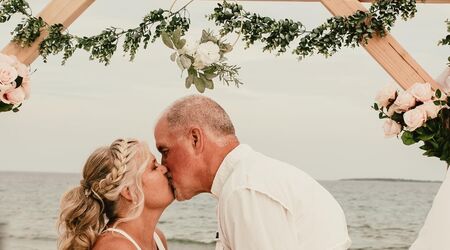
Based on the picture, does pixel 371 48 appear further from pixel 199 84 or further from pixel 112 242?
pixel 112 242

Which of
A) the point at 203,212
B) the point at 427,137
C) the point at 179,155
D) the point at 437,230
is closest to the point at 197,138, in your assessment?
the point at 179,155

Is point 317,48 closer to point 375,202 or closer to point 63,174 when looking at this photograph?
point 375,202

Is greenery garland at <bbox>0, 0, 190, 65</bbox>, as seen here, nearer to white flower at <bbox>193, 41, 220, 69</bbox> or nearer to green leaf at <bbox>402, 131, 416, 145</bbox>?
white flower at <bbox>193, 41, 220, 69</bbox>

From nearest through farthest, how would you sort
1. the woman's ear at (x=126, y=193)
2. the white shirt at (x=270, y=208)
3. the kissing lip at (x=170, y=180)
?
the white shirt at (x=270, y=208)
the kissing lip at (x=170, y=180)
the woman's ear at (x=126, y=193)

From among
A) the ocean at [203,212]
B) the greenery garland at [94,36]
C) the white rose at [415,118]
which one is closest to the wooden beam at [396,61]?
the white rose at [415,118]

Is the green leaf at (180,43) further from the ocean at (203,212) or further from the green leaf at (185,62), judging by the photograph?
the ocean at (203,212)

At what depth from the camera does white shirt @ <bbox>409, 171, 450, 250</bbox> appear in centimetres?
258

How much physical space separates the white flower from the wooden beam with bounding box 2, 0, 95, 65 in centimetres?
76

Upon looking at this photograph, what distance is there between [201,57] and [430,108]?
1090 mm

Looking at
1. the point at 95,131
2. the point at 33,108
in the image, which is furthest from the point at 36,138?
the point at 95,131

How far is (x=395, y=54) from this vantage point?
414 cm

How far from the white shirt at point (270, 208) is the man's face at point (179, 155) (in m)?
0.13

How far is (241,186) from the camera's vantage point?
276cm

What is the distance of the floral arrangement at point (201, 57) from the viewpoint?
12.8 feet
